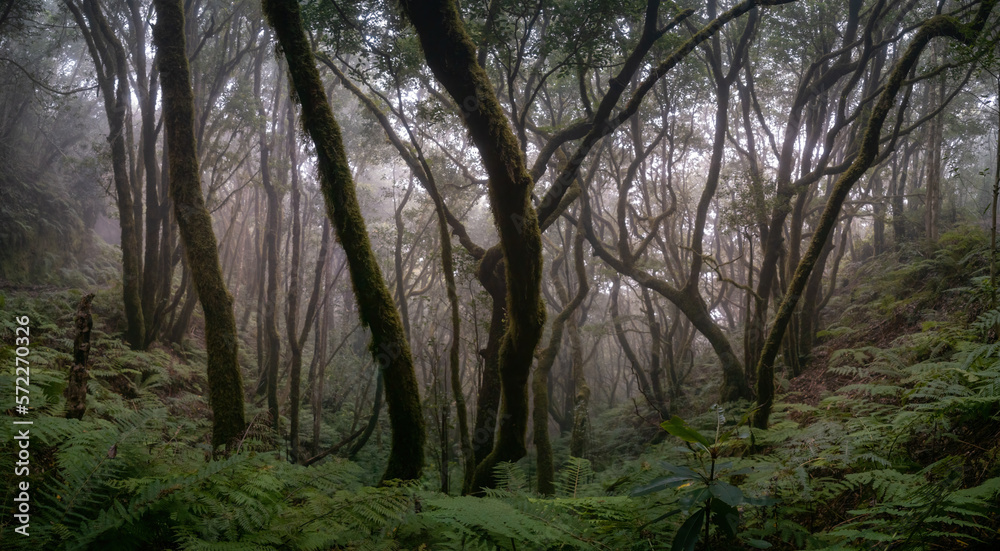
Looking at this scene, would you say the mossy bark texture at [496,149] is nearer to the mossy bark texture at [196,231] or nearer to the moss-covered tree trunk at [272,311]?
the mossy bark texture at [196,231]

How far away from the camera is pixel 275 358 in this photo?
333 inches

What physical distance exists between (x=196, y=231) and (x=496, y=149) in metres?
3.06

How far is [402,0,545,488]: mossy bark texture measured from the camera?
340cm

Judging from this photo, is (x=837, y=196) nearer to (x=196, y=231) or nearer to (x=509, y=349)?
(x=509, y=349)

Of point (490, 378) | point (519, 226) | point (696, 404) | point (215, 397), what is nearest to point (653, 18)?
point (519, 226)

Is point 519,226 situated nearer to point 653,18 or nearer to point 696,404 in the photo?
point 653,18

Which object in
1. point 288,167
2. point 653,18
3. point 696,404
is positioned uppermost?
point 288,167

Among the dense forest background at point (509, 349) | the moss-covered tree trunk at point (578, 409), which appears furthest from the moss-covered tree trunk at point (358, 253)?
the moss-covered tree trunk at point (578, 409)

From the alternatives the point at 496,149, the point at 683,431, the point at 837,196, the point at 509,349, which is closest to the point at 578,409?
the point at 509,349

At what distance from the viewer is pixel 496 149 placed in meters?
3.48

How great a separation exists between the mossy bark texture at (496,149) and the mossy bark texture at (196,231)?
2.56 m

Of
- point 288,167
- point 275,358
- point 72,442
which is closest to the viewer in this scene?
point 72,442

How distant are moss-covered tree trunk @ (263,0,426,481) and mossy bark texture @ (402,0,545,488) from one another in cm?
86

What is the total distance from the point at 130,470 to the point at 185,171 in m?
2.98
